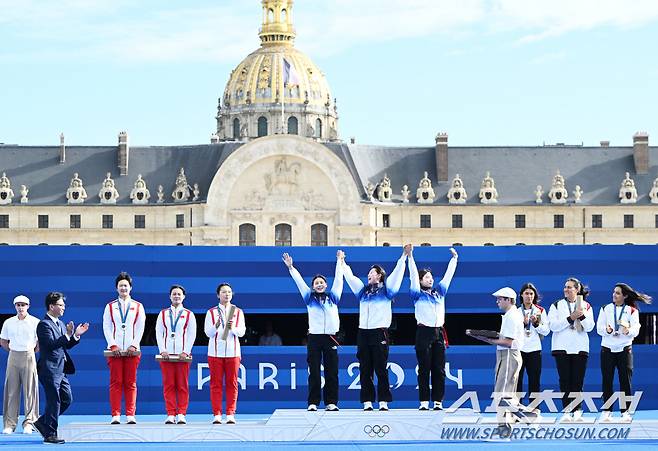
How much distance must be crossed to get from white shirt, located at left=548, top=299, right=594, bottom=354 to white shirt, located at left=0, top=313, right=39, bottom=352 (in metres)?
6.96

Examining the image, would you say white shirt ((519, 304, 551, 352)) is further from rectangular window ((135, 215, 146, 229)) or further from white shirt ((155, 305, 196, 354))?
rectangular window ((135, 215, 146, 229))

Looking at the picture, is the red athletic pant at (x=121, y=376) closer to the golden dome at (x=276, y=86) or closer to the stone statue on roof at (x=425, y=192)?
the stone statue on roof at (x=425, y=192)

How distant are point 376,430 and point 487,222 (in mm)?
83056

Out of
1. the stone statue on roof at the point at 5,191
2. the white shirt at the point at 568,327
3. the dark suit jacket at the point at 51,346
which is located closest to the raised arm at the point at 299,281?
the dark suit jacket at the point at 51,346

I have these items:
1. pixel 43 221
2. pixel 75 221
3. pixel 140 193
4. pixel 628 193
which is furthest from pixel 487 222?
pixel 43 221

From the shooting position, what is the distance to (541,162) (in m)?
110

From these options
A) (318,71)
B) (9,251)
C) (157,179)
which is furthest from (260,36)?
(9,251)

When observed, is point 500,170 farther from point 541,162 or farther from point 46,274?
point 46,274

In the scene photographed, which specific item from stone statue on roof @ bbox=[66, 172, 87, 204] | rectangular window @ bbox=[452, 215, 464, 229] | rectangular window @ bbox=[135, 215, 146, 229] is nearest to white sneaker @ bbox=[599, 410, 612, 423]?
rectangular window @ bbox=[452, 215, 464, 229]

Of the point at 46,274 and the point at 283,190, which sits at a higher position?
the point at 283,190

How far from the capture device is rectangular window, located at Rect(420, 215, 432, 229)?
10519cm

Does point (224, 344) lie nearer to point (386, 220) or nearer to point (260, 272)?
point (260, 272)

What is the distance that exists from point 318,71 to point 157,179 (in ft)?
134

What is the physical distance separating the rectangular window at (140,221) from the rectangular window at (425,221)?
1611 centimetres
